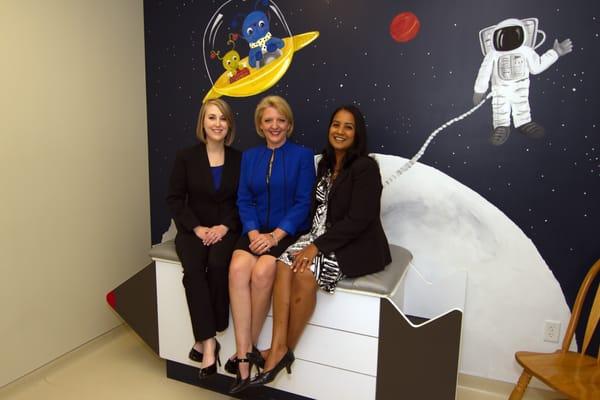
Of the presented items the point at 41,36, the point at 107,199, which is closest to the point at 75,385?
the point at 107,199

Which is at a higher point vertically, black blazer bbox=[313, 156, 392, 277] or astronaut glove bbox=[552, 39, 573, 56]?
astronaut glove bbox=[552, 39, 573, 56]

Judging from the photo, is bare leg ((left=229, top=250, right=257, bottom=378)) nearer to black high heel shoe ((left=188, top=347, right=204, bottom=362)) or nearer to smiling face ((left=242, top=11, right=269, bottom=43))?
black high heel shoe ((left=188, top=347, right=204, bottom=362))

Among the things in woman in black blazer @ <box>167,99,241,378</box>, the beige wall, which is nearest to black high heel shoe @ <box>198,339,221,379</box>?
woman in black blazer @ <box>167,99,241,378</box>

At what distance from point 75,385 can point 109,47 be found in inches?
75.2

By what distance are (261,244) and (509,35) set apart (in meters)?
1.51

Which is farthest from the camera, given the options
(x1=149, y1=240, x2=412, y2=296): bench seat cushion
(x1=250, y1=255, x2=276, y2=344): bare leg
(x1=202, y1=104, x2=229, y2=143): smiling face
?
(x1=202, y1=104, x2=229, y2=143): smiling face

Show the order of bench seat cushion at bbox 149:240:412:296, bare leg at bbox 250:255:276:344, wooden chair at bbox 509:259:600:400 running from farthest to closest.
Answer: bare leg at bbox 250:255:276:344 → bench seat cushion at bbox 149:240:412:296 → wooden chair at bbox 509:259:600:400

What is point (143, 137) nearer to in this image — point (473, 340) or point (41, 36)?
point (41, 36)

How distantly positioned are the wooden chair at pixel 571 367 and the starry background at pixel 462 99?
0.68ft

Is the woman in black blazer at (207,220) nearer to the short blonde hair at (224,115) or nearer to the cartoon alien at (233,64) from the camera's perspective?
the short blonde hair at (224,115)

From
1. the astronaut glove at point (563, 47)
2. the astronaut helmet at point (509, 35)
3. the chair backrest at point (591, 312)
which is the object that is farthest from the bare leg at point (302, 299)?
the astronaut glove at point (563, 47)

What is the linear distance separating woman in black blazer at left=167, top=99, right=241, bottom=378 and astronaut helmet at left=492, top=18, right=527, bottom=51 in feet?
4.42

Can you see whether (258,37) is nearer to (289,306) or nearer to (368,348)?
(289,306)

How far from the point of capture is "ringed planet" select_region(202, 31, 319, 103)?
2.38 metres
